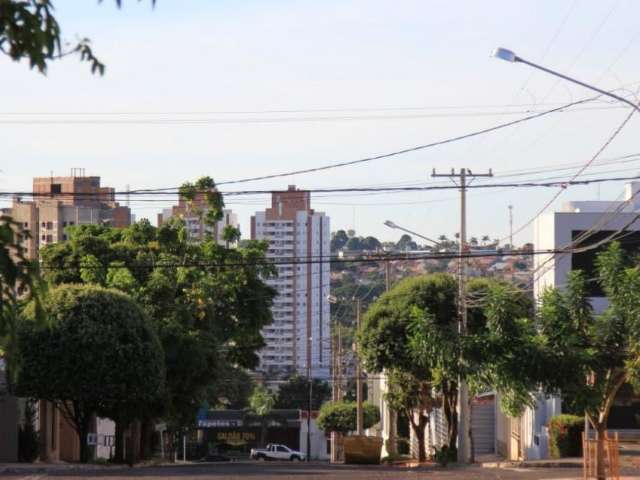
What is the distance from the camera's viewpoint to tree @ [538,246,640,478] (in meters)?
27.2

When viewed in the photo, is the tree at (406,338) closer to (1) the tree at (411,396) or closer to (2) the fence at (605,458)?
(1) the tree at (411,396)

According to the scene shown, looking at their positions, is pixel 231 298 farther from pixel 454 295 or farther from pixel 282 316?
pixel 282 316

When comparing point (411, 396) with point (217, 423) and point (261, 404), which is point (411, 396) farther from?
point (217, 423)

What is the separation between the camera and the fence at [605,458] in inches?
1065

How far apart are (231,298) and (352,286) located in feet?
428

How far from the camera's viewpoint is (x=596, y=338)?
91.8 ft

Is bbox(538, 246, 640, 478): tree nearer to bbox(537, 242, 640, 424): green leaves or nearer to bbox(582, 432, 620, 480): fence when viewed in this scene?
bbox(537, 242, 640, 424): green leaves

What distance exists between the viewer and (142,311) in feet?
138

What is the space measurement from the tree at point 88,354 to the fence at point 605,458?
15.7m

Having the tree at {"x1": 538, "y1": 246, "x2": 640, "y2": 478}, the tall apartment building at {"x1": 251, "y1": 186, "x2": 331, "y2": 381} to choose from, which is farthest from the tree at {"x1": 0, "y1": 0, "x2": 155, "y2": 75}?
the tall apartment building at {"x1": 251, "y1": 186, "x2": 331, "y2": 381}

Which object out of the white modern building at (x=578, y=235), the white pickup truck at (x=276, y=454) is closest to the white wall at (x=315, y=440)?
the white pickup truck at (x=276, y=454)

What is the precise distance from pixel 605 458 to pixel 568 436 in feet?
52.4

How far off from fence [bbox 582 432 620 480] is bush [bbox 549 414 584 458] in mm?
14512

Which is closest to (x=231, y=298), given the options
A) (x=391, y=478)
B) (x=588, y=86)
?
(x=391, y=478)
